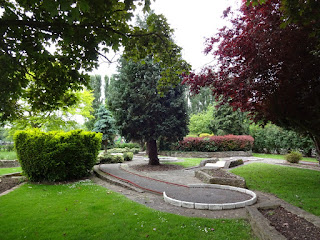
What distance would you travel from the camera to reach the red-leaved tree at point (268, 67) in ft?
17.7

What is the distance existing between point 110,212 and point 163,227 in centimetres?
146

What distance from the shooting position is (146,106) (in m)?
10.9

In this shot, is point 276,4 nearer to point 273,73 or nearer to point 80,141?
point 273,73

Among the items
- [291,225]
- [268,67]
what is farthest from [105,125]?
[291,225]

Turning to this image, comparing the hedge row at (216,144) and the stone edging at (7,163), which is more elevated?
the hedge row at (216,144)

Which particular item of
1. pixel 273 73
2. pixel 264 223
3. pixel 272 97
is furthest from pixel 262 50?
pixel 264 223

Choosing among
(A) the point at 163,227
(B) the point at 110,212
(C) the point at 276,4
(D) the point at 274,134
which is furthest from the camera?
(D) the point at 274,134

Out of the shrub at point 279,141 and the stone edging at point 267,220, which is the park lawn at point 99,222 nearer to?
the stone edging at point 267,220

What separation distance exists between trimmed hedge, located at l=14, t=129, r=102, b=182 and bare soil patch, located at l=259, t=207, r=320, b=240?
23.4 ft

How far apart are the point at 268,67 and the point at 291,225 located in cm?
407

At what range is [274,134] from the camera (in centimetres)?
1964

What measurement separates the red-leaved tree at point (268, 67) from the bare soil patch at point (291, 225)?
3237 mm

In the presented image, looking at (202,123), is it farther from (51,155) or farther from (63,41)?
(63,41)

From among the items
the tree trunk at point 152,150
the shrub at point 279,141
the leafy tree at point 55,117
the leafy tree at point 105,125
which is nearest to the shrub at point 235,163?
the tree trunk at point 152,150
